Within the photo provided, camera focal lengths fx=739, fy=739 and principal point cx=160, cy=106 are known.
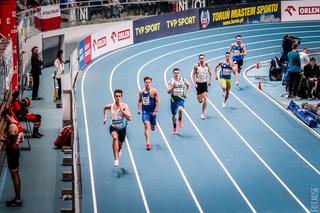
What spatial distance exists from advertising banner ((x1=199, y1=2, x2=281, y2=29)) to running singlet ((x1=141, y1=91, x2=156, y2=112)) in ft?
59.6

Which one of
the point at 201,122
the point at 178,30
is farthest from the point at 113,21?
the point at 201,122

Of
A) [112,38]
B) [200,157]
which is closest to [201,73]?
[200,157]

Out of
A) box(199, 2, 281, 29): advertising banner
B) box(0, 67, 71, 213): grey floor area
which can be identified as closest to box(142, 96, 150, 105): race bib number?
box(0, 67, 71, 213): grey floor area

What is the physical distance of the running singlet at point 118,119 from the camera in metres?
15.9

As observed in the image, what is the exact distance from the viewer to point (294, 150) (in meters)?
18.2

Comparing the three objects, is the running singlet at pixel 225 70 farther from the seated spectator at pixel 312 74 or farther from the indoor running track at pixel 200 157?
the seated spectator at pixel 312 74

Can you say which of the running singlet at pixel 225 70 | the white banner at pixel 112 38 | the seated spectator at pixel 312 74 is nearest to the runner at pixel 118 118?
the running singlet at pixel 225 70

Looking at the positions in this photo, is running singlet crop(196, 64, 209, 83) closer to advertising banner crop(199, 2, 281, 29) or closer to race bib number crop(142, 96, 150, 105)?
race bib number crop(142, 96, 150, 105)

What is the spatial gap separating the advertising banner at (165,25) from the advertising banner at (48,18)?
4.53 meters

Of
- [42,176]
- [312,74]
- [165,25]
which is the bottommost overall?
[42,176]

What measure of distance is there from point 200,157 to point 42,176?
12.3 ft

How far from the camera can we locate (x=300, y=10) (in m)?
37.7

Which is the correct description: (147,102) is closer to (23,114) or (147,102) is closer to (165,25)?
(23,114)

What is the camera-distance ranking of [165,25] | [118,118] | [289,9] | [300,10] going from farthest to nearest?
[300,10]
[289,9]
[165,25]
[118,118]
